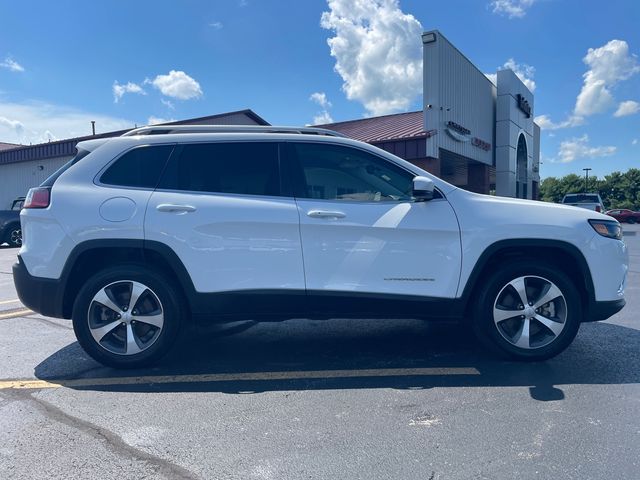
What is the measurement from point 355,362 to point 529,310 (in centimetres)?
147

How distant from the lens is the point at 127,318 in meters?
3.87

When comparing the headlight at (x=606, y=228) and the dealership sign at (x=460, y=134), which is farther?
the dealership sign at (x=460, y=134)

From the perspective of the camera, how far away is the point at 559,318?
395cm

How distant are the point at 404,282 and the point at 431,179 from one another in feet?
2.80

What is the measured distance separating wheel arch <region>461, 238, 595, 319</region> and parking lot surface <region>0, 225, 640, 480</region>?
23.8 inches

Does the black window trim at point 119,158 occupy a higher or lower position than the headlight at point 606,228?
higher

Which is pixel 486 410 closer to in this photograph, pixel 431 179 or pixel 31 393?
pixel 431 179

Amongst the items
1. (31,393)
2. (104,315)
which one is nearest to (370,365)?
(104,315)

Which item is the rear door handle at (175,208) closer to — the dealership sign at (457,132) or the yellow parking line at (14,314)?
the yellow parking line at (14,314)

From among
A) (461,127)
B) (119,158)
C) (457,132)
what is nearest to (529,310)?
(119,158)

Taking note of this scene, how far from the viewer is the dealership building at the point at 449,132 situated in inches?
643

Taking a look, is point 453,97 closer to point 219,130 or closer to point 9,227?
point 219,130

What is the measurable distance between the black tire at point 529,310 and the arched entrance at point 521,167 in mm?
25246

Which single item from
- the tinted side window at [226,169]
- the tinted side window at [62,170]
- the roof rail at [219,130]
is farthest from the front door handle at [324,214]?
the tinted side window at [62,170]
